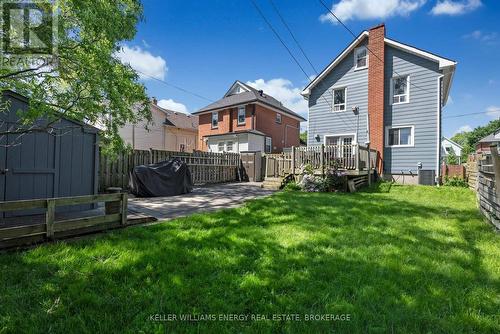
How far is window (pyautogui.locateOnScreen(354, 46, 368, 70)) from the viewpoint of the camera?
51.9 feet

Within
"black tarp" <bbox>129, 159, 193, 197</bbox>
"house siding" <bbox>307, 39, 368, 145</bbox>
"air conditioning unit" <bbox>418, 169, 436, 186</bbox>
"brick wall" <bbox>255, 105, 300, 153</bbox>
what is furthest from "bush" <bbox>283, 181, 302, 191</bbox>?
"brick wall" <bbox>255, 105, 300, 153</bbox>

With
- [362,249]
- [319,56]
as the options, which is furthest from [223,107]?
[362,249]

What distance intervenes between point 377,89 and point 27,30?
15.5 m

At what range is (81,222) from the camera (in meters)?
4.38

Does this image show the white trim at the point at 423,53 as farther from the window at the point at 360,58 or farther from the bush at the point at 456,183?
the bush at the point at 456,183

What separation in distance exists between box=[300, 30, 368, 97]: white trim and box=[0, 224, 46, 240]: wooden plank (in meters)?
16.4

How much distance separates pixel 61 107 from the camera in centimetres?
354

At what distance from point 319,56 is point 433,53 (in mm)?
5671

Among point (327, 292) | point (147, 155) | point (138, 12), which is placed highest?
point (138, 12)

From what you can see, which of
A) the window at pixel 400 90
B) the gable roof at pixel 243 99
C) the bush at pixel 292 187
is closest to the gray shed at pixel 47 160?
the bush at pixel 292 187

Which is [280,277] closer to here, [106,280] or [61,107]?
[106,280]

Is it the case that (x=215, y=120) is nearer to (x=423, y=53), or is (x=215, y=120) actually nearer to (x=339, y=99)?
(x=339, y=99)

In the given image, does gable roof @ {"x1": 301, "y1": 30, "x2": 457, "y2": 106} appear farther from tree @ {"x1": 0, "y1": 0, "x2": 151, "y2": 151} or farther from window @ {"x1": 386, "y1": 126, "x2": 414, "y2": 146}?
tree @ {"x1": 0, "y1": 0, "x2": 151, "y2": 151}

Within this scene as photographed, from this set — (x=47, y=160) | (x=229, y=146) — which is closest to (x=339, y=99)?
(x=229, y=146)
